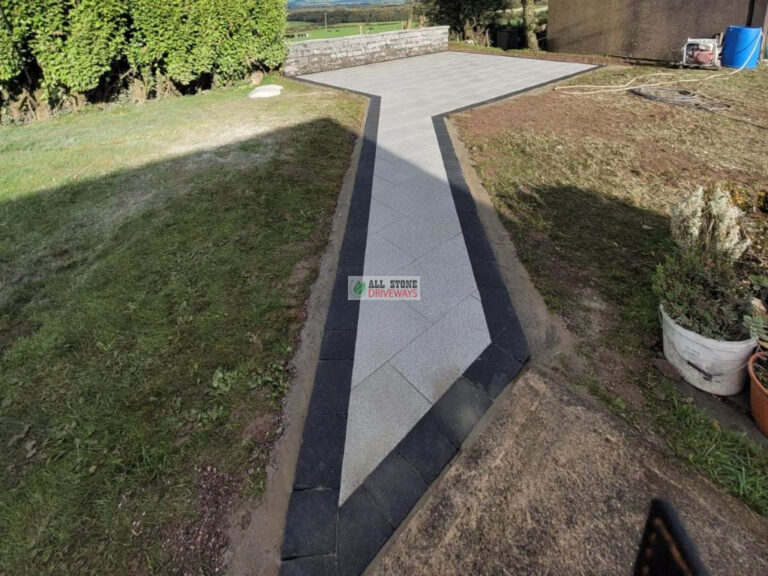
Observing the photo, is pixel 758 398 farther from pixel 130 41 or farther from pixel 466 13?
pixel 466 13

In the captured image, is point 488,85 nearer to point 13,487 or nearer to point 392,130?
point 392,130

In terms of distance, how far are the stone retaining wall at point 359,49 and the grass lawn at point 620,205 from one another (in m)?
6.85

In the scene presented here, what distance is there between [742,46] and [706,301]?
1220cm

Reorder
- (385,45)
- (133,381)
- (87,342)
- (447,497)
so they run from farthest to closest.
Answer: (385,45) → (87,342) → (133,381) → (447,497)

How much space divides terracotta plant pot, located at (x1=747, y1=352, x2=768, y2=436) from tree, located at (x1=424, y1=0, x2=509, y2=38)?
63.4ft

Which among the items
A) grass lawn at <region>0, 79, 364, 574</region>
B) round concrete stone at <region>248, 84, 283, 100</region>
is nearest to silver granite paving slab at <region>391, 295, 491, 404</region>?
grass lawn at <region>0, 79, 364, 574</region>

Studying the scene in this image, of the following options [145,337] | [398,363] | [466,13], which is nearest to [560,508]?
[398,363]

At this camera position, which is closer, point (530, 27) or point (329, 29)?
point (530, 27)

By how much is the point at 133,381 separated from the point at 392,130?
19.0ft

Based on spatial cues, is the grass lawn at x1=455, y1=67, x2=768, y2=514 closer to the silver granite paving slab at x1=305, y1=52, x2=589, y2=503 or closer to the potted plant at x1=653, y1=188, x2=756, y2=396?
the potted plant at x1=653, y1=188, x2=756, y2=396

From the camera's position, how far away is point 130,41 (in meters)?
8.08

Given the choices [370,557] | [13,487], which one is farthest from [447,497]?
[13,487]

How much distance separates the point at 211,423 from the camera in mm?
2193

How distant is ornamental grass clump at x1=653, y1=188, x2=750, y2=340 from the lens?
221cm
